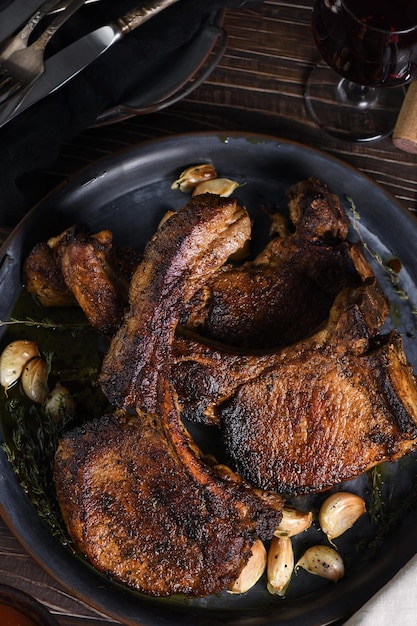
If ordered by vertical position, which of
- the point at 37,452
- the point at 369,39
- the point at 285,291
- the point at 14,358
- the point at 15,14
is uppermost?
the point at 15,14

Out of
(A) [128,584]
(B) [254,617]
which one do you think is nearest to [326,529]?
(B) [254,617]

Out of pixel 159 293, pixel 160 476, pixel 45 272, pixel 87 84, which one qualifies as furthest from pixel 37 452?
pixel 87 84

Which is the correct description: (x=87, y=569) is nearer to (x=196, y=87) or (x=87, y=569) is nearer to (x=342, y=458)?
(x=342, y=458)

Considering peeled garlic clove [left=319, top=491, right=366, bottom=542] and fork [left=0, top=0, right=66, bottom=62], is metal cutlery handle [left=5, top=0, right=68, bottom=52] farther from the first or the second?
peeled garlic clove [left=319, top=491, right=366, bottom=542]

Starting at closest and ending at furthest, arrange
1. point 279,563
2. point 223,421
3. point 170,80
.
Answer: point 223,421
point 279,563
point 170,80

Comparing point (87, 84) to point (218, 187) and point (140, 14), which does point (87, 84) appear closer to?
point (140, 14)

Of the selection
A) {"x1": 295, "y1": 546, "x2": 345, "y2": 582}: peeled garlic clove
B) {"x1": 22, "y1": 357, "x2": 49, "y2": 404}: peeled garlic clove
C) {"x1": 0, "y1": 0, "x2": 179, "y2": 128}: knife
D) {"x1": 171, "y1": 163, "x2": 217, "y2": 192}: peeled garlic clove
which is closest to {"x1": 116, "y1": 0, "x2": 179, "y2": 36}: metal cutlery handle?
{"x1": 0, "y1": 0, "x2": 179, "y2": 128}: knife
